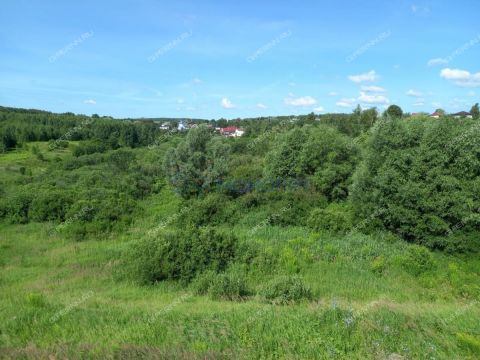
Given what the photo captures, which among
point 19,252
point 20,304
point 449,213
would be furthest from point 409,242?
point 19,252

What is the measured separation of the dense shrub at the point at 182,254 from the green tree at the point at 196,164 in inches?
639

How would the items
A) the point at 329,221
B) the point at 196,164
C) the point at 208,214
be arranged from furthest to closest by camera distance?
1. the point at 196,164
2. the point at 208,214
3. the point at 329,221

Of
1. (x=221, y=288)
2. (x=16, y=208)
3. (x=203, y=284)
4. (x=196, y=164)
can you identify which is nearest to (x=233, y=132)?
(x=196, y=164)

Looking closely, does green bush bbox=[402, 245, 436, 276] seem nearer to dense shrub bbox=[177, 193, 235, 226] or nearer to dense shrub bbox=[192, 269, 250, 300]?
dense shrub bbox=[192, 269, 250, 300]

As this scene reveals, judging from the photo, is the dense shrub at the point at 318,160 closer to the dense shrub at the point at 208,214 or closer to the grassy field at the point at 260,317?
the dense shrub at the point at 208,214

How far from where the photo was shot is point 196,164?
3030 cm

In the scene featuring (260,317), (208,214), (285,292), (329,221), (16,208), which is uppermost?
(260,317)

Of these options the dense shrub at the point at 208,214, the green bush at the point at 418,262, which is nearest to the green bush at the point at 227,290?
the green bush at the point at 418,262

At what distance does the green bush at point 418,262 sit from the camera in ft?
42.7

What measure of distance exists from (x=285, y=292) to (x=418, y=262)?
657 cm

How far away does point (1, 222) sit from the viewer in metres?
22.7

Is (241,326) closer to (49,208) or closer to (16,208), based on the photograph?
(49,208)

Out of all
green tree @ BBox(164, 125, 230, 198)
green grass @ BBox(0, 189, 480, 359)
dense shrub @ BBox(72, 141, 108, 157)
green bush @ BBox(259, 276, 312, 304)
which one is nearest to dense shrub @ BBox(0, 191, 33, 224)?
green tree @ BBox(164, 125, 230, 198)

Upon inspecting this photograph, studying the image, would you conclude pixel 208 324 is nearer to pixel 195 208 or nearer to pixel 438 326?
pixel 438 326
